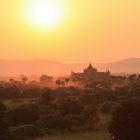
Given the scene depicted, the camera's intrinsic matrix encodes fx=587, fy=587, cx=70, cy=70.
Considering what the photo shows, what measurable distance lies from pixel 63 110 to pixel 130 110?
64.1 feet

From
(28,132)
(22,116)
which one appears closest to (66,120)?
(22,116)

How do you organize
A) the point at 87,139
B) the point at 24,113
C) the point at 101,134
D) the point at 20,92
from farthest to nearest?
1. the point at 20,92
2. the point at 24,113
3. the point at 101,134
4. the point at 87,139

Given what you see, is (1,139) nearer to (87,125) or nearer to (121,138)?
(121,138)

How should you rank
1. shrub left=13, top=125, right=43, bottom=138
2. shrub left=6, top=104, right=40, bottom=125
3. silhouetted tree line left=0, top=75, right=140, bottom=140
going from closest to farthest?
silhouetted tree line left=0, top=75, right=140, bottom=140, shrub left=13, top=125, right=43, bottom=138, shrub left=6, top=104, right=40, bottom=125

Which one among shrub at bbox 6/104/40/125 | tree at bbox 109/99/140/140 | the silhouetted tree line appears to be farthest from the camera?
shrub at bbox 6/104/40/125

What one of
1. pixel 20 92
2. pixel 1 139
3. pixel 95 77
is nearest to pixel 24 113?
pixel 1 139

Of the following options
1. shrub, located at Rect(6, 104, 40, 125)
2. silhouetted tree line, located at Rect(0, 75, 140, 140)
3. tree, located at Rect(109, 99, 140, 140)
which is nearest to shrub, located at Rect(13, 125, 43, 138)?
silhouetted tree line, located at Rect(0, 75, 140, 140)

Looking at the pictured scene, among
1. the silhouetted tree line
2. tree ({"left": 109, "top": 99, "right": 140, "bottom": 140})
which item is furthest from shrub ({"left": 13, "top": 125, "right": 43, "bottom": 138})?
tree ({"left": 109, "top": 99, "right": 140, "bottom": 140})

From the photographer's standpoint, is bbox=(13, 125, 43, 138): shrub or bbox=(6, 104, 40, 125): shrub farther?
bbox=(6, 104, 40, 125): shrub

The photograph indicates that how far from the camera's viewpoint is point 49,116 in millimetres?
44938

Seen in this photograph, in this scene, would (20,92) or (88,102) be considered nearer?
(88,102)

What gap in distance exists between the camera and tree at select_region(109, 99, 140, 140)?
3088cm

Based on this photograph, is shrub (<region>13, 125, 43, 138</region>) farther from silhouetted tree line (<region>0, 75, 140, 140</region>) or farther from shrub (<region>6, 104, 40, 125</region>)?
shrub (<region>6, 104, 40, 125</region>)

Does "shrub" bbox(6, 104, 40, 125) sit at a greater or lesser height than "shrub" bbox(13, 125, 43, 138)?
greater
